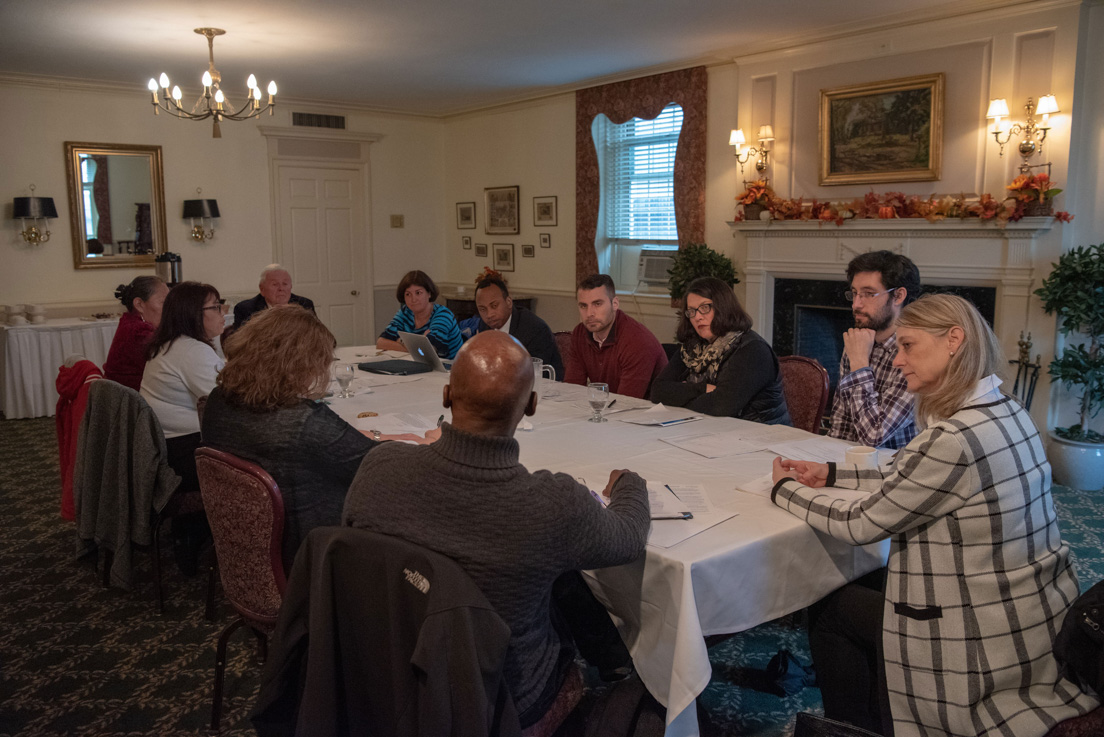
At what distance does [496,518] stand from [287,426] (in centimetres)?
90

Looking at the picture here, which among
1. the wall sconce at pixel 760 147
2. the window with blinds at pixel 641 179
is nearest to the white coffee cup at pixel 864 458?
the wall sconce at pixel 760 147

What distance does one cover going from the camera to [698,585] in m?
1.71

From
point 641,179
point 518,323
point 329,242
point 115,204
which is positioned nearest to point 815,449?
point 518,323

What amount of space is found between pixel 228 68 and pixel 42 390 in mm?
3038

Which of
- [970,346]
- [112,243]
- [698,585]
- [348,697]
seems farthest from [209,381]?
[112,243]

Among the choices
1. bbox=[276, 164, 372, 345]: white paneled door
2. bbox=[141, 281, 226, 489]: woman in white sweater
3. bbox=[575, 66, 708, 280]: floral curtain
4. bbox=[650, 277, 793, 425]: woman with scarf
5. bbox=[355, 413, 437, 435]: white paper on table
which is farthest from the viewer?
bbox=[276, 164, 372, 345]: white paneled door

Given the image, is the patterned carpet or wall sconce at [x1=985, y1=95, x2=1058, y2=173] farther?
wall sconce at [x1=985, y1=95, x2=1058, y2=173]

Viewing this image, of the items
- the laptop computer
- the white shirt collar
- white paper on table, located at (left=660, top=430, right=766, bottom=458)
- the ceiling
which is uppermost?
the ceiling

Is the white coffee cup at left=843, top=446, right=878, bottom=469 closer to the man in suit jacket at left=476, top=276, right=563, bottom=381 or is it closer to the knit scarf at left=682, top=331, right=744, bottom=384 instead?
the knit scarf at left=682, top=331, right=744, bottom=384

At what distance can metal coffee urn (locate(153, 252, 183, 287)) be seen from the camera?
A: 24.4ft

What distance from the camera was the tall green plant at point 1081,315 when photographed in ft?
15.0

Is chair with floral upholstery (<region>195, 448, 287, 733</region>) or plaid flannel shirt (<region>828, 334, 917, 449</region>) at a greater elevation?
plaid flannel shirt (<region>828, 334, 917, 449</region>)

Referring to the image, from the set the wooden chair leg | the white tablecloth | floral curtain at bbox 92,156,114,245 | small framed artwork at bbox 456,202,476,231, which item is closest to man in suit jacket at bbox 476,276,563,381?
the wooden chair leg

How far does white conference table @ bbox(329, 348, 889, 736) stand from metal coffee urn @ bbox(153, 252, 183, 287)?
6.14 metres
